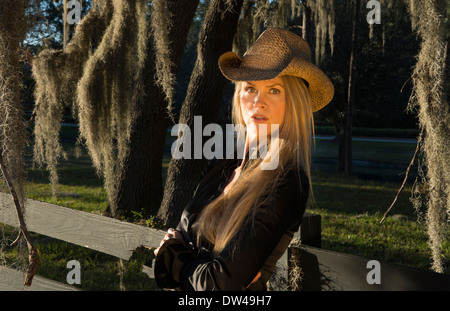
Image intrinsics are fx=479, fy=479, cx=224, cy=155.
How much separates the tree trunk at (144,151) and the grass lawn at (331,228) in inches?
29.0

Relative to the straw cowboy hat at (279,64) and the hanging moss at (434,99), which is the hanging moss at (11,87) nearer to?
the straw cowboy hat at (279,64)

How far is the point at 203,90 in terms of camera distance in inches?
186

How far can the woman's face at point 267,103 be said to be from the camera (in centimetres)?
154

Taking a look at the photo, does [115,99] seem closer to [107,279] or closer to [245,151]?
[107,279]

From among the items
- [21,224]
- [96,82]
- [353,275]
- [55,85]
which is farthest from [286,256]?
[55,85]

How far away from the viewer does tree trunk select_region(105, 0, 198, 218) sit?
17.6ft

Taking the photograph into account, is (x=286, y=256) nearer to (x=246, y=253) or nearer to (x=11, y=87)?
(x=246, y=253)

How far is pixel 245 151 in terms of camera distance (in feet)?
5.49

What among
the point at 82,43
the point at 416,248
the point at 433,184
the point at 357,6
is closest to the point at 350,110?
the point at 357,6

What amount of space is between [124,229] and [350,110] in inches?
364

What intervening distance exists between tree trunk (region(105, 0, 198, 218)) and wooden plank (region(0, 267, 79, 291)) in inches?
105

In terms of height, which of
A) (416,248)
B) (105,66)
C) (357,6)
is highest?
(357,6)

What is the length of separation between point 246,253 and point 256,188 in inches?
8.1

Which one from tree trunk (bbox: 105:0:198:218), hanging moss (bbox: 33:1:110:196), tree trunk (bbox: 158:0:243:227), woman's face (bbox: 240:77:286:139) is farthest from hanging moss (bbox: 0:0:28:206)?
tree trunk (bbox: 105:0:198:218)
